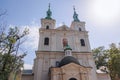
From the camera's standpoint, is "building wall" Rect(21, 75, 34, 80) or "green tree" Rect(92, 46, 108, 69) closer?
"building wall" Rect(21, 75, 34, 80)

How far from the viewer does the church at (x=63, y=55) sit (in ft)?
61.6

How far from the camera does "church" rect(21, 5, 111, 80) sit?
61.6ft

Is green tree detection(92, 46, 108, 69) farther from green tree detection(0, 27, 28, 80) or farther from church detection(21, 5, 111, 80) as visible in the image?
green tree detection(0, 27, 28, 80)

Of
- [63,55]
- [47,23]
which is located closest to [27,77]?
[63,55]

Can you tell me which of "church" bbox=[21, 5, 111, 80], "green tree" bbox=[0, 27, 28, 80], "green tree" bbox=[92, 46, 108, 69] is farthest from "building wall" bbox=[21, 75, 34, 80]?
"green tree" bbox=[92, 46, 108, 69]

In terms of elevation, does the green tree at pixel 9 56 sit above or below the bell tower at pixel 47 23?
below

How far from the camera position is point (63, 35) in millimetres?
25984

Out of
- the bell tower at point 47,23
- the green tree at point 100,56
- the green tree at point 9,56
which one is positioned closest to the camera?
the green tree at point 9,56

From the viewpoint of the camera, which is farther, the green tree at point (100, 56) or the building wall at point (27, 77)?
the green tree at point (100, 56)

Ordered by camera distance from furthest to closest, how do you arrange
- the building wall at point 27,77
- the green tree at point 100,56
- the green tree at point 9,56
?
the green tree at point 100,56, the building wall at point 27,77, the green tree at point 9,56

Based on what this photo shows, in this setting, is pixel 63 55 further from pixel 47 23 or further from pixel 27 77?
pixel 47 23

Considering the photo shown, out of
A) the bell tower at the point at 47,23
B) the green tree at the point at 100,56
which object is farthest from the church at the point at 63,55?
the green tree at the point at 100,56

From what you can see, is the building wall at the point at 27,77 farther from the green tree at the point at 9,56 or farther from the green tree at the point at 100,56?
the green tree at the point at 100,56

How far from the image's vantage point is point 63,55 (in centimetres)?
2350
